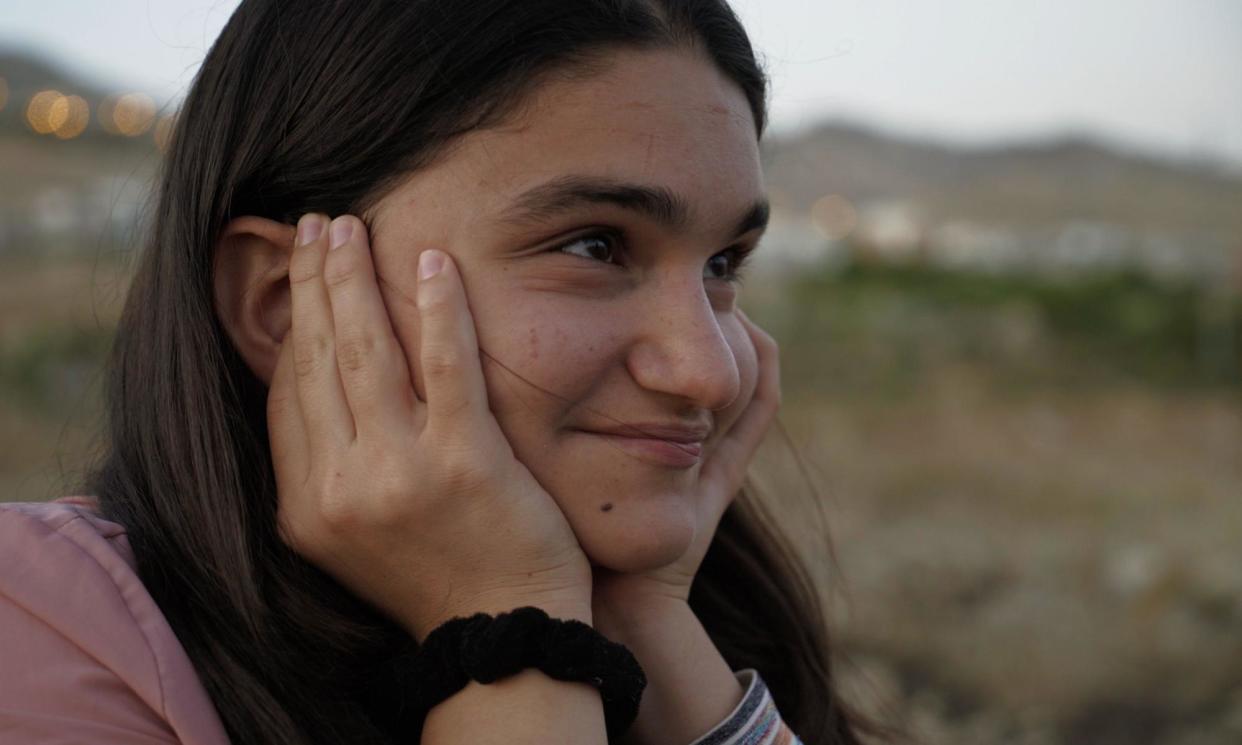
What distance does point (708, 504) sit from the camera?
2.14 metres

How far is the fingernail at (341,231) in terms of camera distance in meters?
1.69

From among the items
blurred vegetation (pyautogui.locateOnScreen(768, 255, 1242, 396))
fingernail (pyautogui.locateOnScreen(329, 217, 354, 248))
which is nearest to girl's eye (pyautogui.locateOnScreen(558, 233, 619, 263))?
fingernail (pyautogui.locateOnScreen(329, 217, 354, 248))

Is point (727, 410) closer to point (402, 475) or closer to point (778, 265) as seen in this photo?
point (402, 475)

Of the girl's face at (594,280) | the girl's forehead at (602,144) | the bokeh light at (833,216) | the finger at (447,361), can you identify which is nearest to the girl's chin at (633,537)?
the girl's face at (594,280)

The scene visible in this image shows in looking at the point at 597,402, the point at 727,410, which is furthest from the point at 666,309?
the point at 727,410

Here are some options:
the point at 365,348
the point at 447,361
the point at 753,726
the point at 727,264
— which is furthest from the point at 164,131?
the point at 753,726

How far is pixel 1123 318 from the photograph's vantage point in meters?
19.7

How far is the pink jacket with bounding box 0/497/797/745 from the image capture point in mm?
1331

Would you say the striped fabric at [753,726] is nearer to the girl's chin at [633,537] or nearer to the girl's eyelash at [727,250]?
the girl's chin at [633,537]

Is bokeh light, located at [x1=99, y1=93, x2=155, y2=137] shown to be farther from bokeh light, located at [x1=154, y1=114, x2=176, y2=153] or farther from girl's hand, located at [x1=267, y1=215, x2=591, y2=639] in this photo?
girl's hand, located at [x1=267, y1=215, x2=591, y2=639]

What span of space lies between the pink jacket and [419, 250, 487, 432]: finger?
46 cm

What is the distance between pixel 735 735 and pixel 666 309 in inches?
28.1

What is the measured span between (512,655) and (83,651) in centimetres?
54

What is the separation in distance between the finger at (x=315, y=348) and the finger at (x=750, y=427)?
2.62 feet
